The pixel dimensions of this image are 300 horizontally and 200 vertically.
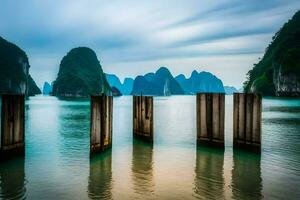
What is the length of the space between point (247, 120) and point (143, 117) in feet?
22.3

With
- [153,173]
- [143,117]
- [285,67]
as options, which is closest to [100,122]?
[153,173]

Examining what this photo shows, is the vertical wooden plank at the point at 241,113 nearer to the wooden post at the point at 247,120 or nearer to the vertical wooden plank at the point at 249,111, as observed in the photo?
the wooden post at the point at 247,120

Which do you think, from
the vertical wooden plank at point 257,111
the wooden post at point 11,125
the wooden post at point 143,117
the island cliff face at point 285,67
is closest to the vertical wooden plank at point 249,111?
the vertical wooden plank at point 257,111

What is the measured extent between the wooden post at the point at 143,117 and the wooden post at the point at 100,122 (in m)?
3.38

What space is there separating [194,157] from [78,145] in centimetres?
795

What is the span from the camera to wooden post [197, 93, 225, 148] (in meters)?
17.0

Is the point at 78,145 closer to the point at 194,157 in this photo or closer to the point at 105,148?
the point at 105,148

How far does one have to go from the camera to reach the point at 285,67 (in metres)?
137

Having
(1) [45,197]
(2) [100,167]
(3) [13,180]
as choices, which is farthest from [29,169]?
(1) [45,197]

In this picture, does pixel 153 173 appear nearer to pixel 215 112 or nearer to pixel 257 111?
pixel 215 112

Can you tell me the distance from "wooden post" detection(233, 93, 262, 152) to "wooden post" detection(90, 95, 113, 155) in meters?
6.30

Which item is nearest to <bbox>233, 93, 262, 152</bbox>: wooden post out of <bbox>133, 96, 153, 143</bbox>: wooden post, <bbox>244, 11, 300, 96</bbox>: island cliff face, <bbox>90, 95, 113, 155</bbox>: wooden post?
<bbox>133, 96, 153, 143</bbox>: wooden post

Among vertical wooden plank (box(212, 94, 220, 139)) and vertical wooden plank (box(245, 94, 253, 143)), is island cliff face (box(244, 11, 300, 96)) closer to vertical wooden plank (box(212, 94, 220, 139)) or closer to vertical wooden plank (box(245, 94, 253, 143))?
vertical wooden plank (box(212, 94, 220, 139))

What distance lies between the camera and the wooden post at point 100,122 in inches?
600
